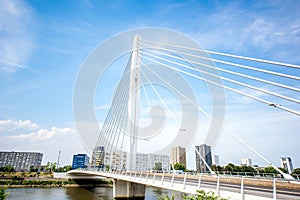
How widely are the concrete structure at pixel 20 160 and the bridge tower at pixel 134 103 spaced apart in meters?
96.9

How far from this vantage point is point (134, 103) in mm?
23188

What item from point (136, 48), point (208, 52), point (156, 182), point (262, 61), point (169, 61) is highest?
point (136, 48)

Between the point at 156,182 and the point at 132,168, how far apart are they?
31.6 ft

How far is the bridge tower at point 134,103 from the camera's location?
2141cm

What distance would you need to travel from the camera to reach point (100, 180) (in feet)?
159

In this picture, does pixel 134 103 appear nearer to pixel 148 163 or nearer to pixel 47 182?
pixel 148 163

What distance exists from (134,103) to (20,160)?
10181 centimetres

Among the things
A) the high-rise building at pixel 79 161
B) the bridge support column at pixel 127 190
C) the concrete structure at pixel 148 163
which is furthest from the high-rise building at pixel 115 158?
the high-rise building at pixel 79 161

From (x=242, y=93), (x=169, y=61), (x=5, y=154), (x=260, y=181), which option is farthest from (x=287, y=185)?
(x=5, y=154)

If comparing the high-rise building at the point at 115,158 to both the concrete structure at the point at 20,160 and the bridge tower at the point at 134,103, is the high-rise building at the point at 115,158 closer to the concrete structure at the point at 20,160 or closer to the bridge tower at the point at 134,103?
the bridge tower at the point at 134,103

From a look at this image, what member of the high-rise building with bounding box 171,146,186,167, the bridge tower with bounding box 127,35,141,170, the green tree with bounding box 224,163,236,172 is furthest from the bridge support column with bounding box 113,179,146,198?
the high-rise building with bounding box 171,146,186,167

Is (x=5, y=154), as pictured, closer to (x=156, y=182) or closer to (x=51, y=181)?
(x=51, y=181)

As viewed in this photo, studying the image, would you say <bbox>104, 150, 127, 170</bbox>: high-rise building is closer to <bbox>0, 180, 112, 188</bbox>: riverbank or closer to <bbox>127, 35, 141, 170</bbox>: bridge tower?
<bbox>127, 35, 141, 170</bbox>: bridge tower

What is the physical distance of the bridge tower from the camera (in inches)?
843
